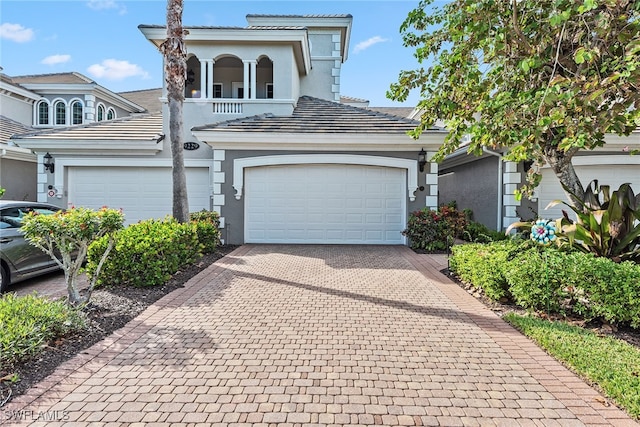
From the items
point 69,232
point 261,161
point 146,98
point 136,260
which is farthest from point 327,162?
point 146,98

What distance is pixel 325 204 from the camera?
1106 cm

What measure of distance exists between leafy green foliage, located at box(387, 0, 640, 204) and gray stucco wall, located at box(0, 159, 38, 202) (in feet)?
46.9

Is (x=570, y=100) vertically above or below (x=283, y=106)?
below

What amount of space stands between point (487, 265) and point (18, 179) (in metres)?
16.6

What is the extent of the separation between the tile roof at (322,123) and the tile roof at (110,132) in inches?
112

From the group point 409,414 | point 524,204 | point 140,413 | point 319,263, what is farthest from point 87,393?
point 524,204

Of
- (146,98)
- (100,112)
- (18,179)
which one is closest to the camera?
(18,179)

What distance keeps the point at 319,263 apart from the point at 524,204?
24.3ft

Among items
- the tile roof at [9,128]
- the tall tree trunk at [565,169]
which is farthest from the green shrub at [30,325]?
the tile roof at [9,128]

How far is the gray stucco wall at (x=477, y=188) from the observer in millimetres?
12141

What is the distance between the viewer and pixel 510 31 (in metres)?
5.69

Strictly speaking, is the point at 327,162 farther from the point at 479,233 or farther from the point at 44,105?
the point at 44,105

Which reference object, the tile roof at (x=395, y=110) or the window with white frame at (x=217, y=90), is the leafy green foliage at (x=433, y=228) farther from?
the tile roof at (x=395, y=110)

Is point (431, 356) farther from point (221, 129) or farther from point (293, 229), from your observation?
point (221, 129)
